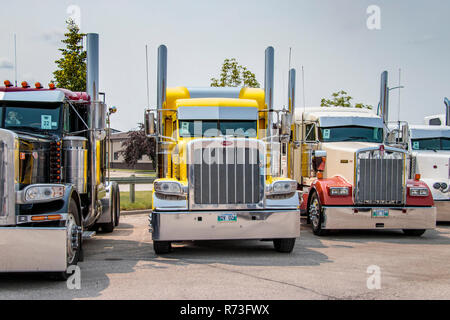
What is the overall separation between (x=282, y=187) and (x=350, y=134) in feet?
16.1

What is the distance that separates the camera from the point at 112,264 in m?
8.72

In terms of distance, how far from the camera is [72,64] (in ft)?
57.8

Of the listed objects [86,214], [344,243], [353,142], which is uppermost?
[353,142]

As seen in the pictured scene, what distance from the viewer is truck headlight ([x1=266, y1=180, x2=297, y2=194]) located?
368 inches

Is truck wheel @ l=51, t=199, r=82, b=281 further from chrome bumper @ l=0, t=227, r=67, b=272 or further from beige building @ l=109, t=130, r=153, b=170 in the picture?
beige building @ l=109, t=130, r=153, b=170

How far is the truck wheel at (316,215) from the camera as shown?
40.5 ft

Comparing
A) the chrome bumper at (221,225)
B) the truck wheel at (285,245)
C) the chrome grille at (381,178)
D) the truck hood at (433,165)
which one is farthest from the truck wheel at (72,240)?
the truck hood at (433,165)

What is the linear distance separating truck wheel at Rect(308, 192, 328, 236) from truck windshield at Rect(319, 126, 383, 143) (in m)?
1.57

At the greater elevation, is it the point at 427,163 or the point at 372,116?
the point at 372,116

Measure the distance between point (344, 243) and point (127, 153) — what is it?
43.3 meters

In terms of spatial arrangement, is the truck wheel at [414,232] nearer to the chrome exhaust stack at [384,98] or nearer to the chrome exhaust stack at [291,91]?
the chrome exhaust stack at [384,98]

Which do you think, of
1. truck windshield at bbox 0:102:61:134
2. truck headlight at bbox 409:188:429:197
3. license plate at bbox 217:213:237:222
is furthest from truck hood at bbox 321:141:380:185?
truck windshield at bbox 0:102:61:134
